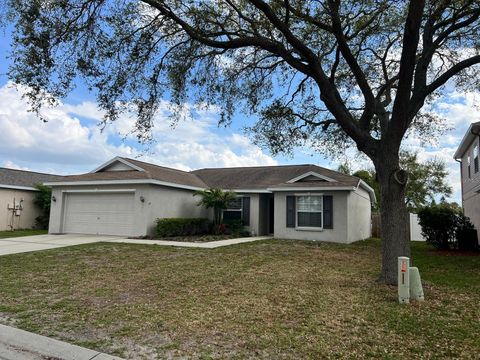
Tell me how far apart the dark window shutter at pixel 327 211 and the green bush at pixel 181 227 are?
6366mm

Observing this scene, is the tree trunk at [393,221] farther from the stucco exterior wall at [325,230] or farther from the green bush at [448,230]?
the stucco exterior wall at [325,230]

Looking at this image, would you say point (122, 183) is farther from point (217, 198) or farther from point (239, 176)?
point (239, 176)

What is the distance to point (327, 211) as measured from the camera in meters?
17.3

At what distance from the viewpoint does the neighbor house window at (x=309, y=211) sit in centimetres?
1752

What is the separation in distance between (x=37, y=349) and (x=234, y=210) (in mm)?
16177

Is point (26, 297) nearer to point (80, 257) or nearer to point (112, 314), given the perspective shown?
point (112, 314)

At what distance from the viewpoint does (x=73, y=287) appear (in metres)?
7.29

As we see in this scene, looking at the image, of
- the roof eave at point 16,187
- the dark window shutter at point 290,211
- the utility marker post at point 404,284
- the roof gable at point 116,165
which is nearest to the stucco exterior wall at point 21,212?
the roof eave at point 16,187

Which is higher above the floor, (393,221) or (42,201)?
(42,201)

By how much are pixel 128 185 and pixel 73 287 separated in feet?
34.5

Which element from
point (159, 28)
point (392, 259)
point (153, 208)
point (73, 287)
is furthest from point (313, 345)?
point (153, 208)

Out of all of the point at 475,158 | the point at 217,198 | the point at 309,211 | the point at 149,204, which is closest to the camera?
the point at 475,158

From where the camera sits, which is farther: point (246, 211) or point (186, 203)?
point (246, 211)

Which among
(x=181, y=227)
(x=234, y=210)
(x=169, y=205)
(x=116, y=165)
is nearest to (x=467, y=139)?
(x=234, y=210)
